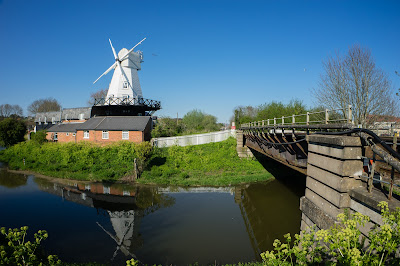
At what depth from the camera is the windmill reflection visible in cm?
1097

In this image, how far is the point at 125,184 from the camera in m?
20.1

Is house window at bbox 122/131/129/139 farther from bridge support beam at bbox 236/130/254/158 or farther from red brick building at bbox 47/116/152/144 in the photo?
bridge support beam at bbox 236/130/254/158

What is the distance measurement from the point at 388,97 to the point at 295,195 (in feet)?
30.3

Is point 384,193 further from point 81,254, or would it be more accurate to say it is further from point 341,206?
point 81,254

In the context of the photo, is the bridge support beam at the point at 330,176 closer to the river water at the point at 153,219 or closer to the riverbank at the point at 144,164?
the river water at the point at 153,219

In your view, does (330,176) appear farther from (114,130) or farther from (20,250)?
(114,130)

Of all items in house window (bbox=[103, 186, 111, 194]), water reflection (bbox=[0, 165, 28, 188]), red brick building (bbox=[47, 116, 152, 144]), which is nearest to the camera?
house window (bbox=[103, 186, 111, 194])

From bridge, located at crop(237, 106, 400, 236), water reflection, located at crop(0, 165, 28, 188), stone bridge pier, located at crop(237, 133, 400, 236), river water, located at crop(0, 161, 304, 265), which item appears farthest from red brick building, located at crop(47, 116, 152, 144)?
stone bridge pier, located at crop(237, 133, 400, 236)

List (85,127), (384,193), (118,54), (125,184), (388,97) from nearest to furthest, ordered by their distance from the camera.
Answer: (384,193)
(388,97)
(125,184)
(85,127)
(118,54)

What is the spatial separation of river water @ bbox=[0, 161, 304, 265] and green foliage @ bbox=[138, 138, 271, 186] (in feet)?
4.16

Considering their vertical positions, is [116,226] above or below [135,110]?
below

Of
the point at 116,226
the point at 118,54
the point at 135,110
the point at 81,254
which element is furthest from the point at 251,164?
the point at 118,54

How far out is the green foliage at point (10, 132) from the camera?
3484 centimetres

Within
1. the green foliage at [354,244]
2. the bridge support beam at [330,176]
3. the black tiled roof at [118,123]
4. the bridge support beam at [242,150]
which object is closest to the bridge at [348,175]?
the bridge support beam at [330,176]
